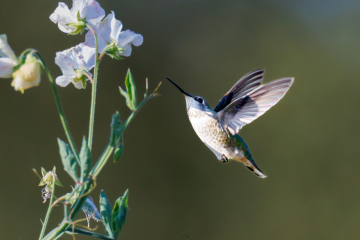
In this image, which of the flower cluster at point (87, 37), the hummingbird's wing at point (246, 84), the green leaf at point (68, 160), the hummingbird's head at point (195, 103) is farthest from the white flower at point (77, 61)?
the hummingbird's wing at point (246, 84)

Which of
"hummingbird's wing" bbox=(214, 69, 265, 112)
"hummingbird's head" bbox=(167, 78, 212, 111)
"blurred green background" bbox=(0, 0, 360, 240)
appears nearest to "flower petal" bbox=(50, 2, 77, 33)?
"hummingbird's head" bbox=(167, 78, 212, 111)

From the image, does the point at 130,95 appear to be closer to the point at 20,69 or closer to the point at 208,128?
the point at 20,69

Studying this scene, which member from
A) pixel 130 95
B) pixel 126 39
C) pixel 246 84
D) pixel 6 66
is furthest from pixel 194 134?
pixel 6 66

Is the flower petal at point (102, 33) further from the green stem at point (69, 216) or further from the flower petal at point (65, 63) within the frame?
the green stem at point (69, 216)

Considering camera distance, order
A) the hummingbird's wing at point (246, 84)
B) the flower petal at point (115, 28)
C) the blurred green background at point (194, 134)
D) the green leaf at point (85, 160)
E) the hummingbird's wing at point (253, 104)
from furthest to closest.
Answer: the blurred green background at point (194, 134) < the hummingbird's wing at point (246, 84) < the hummingbird's wing at point (253, 104) < the flower petal at point (115, 28) < the green leaf at point (85, 160)

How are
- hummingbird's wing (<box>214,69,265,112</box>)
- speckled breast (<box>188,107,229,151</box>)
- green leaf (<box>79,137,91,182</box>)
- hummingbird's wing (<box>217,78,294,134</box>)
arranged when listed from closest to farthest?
green leaf (<box>79,137,91,182</box>)
hummingbird's wing (<box>217,78,294,134</box>)
speckled breast (<box>188,107,229,151</box>)
hummingbird's wing (<box>214,69,265,112</box>)

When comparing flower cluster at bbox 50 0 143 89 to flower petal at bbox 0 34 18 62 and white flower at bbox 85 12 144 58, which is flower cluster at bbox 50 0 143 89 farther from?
flower petal at bbox 0 34 18 62

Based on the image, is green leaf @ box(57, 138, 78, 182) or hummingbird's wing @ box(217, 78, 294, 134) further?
hummingbird's wing @ box(217, 78, 294, 134)
